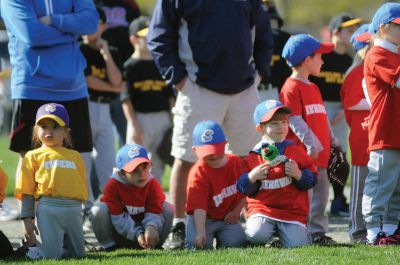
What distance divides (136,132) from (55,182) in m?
3.42

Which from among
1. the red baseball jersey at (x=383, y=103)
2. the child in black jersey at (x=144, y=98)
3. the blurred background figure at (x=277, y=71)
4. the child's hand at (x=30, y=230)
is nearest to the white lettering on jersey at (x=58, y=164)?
the child's hand at (x=30, y=230)

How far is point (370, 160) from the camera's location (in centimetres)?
803

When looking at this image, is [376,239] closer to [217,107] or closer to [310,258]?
[310,258]

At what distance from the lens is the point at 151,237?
8289 mm

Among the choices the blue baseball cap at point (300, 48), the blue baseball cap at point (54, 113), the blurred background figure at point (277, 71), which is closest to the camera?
the blue baseball cap at point (54, 113)

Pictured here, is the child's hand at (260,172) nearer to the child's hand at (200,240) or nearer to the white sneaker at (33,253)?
the child's hand at (200,240)

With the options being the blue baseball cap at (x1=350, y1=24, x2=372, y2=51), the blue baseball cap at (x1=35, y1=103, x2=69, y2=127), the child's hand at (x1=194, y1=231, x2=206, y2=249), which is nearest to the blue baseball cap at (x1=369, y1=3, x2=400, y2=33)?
the blue baseball cap at (x1=350, y1=24, x2=372, y2=51)

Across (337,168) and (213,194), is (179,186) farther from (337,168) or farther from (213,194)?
(337,168)

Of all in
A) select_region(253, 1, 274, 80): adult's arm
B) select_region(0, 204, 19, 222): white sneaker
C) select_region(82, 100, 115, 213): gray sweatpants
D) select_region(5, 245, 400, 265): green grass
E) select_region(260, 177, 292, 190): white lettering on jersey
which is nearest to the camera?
select_region(5, 245, 400, 265): green grass

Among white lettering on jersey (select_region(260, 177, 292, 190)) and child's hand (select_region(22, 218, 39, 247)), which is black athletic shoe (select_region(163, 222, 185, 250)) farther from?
child's hand (select_region(22, 218, 39, 247))

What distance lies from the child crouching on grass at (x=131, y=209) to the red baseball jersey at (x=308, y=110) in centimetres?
126

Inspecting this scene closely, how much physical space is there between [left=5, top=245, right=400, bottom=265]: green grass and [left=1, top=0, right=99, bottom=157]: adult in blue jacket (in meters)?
1.40

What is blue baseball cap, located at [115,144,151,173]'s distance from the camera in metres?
8.38

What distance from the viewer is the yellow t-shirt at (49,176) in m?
7.59
